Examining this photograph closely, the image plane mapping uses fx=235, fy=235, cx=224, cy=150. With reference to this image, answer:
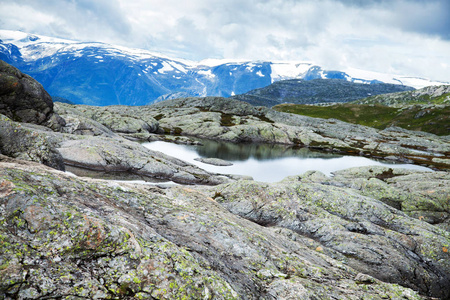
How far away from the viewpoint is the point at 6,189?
7062 millimetres

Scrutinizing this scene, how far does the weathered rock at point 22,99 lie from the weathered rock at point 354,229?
114ft

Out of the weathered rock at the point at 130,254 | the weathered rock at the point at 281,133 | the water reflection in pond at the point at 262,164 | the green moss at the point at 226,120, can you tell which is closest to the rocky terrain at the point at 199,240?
the weathered rock at the point at 130,254

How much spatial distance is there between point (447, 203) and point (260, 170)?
4643 cm

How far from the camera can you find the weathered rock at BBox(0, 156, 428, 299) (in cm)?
602

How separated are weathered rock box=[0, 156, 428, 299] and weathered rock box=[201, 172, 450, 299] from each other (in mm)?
4470

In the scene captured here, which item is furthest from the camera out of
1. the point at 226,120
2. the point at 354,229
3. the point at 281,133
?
the point at 226,120

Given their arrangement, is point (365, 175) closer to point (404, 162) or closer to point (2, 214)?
point (404, 162)

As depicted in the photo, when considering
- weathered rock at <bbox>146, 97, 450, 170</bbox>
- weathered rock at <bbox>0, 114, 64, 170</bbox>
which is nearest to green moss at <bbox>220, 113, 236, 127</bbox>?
weathered rock at <bbox>146, 97, 450, 170</bbox>

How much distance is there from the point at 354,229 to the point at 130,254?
16457mm

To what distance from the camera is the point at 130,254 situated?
23.4ft

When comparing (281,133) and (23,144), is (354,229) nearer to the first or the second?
(23,144)

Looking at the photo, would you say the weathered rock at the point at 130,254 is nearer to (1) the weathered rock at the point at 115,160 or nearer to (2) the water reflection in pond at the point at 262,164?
(1) the weathered rock at the point at 115,160

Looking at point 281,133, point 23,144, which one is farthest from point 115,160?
point 281,133

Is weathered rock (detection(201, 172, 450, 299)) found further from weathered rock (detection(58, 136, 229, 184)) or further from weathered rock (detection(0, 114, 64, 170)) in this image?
weathered rock (detection(58, 136, 229, 184))
